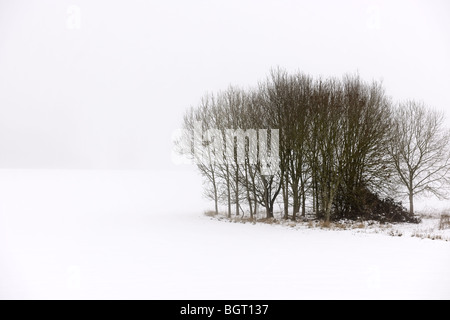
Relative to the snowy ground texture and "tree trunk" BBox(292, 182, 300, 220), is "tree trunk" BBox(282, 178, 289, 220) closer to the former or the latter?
"tree trunk" BBox(292, 182, 300, 220)

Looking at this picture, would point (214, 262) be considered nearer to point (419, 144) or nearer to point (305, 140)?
point (305, 140)

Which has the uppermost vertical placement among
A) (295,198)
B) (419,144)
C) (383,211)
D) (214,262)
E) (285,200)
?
(419,144)

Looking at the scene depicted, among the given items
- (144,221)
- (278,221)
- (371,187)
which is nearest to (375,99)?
(371,187)

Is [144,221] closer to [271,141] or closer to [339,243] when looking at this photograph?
[271,141]

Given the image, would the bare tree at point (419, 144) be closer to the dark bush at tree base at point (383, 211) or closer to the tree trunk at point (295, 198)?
the dark bush at tree base at point (383, 211)

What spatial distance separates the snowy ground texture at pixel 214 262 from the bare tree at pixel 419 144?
1026cm

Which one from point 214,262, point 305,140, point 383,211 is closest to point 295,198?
point 305,140

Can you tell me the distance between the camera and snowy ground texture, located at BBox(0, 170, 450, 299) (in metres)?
9.24

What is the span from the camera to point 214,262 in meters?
12.4

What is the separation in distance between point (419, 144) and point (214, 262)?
2681cm

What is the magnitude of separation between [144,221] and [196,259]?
1370 centimetres

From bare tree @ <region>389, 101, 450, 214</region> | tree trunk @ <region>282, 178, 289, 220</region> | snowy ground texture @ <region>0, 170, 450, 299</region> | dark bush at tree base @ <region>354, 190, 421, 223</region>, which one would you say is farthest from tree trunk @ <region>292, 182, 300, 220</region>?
bare tree @ <region>389, 101, 450, 214</region>

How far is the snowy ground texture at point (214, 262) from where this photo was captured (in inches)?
364

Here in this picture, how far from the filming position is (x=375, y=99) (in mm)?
29531
